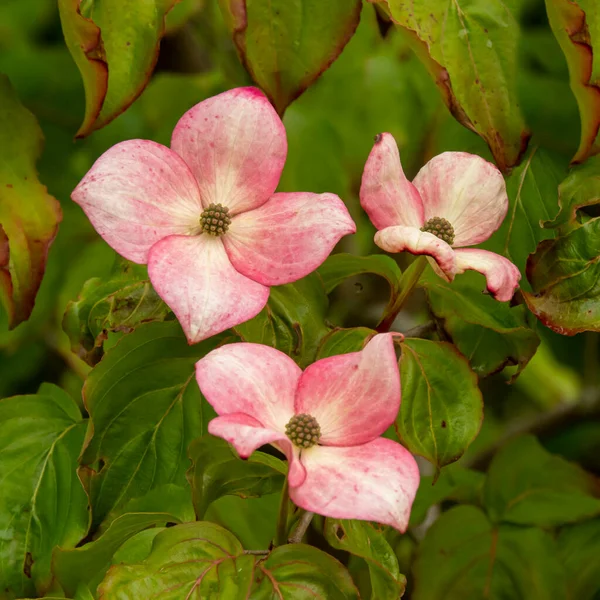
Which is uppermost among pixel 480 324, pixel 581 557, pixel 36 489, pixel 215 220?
pixel 215 220

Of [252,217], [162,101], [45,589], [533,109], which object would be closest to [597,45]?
[533,109]

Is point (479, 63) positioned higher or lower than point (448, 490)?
higher

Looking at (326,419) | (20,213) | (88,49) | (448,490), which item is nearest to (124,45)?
(88,49)

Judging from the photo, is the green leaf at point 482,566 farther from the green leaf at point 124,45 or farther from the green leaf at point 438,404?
the green leaf at point 124,45

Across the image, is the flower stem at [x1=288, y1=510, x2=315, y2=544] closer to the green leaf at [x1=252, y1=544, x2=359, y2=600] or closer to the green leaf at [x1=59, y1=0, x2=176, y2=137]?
the green leaf at [x1=252, y1=544, x2=359, y2=600]

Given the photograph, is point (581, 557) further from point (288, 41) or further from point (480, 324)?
point (288, 41)

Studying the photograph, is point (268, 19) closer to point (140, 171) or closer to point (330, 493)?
Result: point (140, 171)

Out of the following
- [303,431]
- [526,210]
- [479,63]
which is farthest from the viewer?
[526,210]

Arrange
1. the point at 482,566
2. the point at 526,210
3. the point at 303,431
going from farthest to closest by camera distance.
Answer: the point at 482,566
the point at 526,210
the point at 303,431

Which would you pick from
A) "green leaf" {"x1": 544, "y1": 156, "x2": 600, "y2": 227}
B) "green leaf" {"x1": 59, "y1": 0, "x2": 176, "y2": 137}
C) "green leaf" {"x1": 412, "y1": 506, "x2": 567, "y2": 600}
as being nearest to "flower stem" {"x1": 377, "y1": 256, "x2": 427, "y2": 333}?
"green leaf" {"x1": 544, "y1": 156, "x2": 600, "y2": 227}
